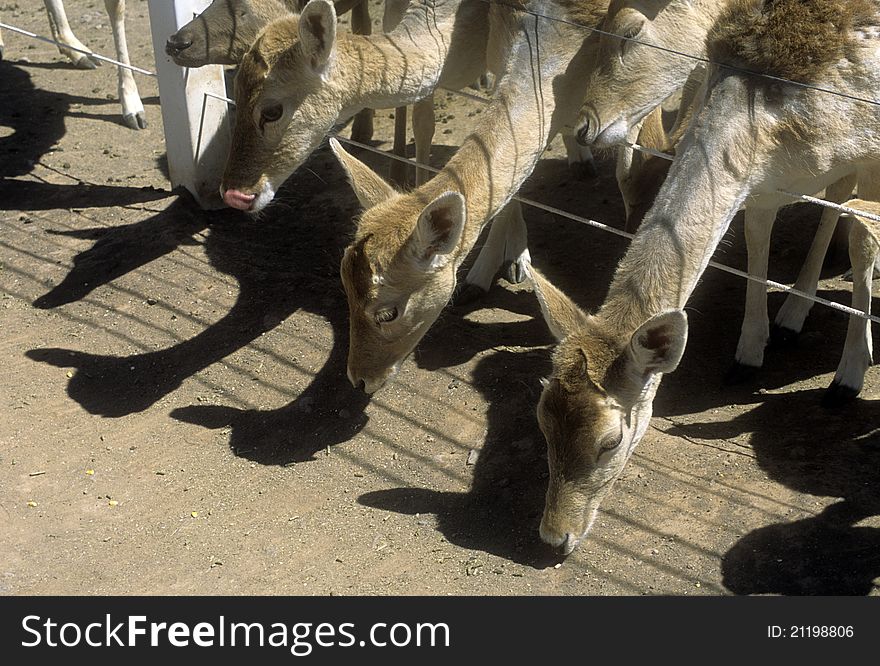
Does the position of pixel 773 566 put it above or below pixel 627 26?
below

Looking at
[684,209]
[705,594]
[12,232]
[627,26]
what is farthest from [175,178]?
[705,594]

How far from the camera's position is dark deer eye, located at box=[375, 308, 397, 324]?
616 cm

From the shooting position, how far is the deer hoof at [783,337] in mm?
7559

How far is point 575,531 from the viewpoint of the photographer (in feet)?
17.8

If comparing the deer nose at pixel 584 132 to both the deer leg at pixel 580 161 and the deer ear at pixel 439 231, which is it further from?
the deer leg at pixel 580 161

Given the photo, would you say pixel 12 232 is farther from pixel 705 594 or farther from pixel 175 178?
pixel 705 594

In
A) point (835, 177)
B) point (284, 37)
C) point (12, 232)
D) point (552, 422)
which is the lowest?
point (12, 232)

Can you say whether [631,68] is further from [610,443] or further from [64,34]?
[64,34]

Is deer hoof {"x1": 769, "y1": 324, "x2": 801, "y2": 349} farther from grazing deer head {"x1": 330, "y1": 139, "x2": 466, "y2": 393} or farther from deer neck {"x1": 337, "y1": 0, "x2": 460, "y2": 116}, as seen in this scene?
deer neck {"x1": 337, "y1": 0, "x2": 460, "y2": 116}

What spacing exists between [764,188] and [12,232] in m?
6.25

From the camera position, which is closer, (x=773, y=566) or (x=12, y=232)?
(x=773, y=566)

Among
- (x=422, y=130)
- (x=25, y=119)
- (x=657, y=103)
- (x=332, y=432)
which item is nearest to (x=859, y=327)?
(x=657, y=103)

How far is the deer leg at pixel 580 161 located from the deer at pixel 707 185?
3251 millimetres

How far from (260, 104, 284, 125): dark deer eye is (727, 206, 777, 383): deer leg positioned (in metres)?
3.17
